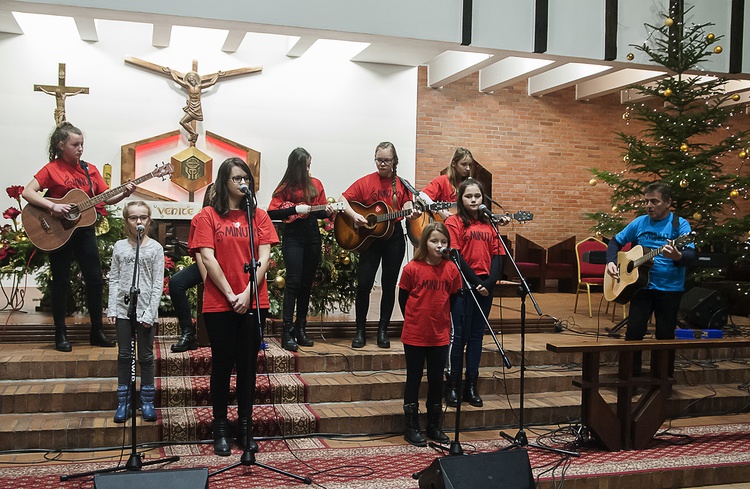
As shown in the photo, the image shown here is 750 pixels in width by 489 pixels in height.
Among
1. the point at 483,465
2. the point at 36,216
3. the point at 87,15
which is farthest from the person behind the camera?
the point at 87,15

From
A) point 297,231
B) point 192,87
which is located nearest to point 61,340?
point 297,231

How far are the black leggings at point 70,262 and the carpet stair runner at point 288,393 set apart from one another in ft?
1.29

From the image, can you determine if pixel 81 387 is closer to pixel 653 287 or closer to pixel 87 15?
pixel 87 15

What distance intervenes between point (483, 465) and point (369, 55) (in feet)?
24.6

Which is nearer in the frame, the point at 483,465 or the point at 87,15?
the point at 483,465

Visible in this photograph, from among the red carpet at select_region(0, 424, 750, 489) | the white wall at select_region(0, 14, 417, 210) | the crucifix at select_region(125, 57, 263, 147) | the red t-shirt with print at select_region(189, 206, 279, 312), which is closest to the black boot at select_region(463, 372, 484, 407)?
the red carpet at select_region(0, 424, 750, 489)

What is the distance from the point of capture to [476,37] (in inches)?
285

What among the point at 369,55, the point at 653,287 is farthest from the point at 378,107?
the point at 653,287

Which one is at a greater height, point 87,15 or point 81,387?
point 87,15

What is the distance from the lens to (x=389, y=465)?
448cm

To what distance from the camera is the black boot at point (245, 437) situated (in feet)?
13.6

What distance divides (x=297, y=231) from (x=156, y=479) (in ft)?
9.83

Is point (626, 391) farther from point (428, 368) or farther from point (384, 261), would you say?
point (384, 261)

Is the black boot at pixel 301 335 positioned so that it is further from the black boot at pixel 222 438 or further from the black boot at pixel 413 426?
the black boot at pixel 222 438
